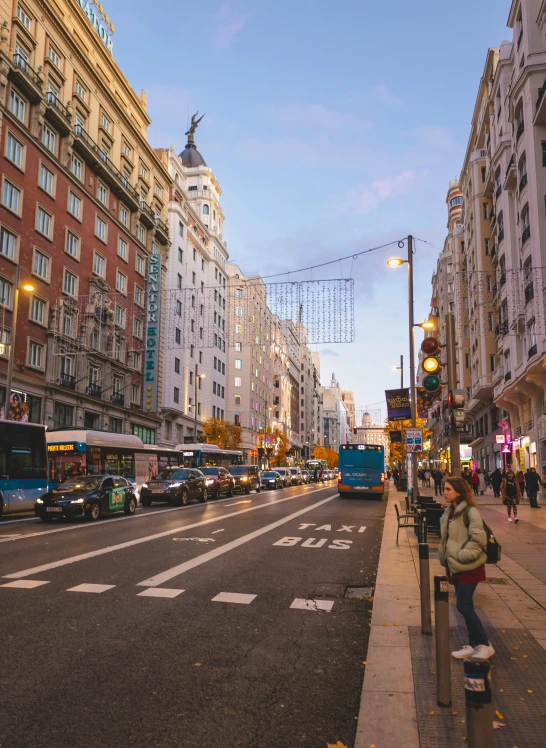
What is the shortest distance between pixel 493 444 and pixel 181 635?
157ft

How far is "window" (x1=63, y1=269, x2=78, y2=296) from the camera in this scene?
1635 inches

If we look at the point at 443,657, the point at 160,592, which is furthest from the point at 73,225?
the point at 443,657

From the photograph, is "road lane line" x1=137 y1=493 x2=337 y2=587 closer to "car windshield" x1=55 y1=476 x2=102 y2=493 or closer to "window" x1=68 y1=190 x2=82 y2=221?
"car windshield" x1=55 y1=476 x2=102 y2=493

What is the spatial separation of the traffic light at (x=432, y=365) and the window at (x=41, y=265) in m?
30.9

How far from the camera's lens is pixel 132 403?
5156 cm

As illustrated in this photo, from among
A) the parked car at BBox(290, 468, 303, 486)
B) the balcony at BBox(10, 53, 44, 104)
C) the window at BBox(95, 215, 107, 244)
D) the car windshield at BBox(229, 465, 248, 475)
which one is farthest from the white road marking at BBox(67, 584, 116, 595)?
the parked car at BBox(290, 468, 303, 486)

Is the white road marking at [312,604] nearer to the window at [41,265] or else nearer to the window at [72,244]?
the window at [41,265]

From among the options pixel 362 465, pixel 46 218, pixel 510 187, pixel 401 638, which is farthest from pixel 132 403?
pixel 401 638

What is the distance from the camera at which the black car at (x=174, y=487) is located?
28.0 meters

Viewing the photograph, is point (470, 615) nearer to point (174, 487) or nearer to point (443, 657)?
point (443, 657)

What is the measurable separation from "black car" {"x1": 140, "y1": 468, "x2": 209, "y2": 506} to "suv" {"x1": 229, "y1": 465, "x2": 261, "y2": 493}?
10.4 meters

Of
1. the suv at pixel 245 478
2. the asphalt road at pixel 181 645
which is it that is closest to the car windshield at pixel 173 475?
the suv at pixel 245 478

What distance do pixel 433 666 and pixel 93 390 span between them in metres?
41.8

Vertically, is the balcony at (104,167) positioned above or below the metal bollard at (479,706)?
above
